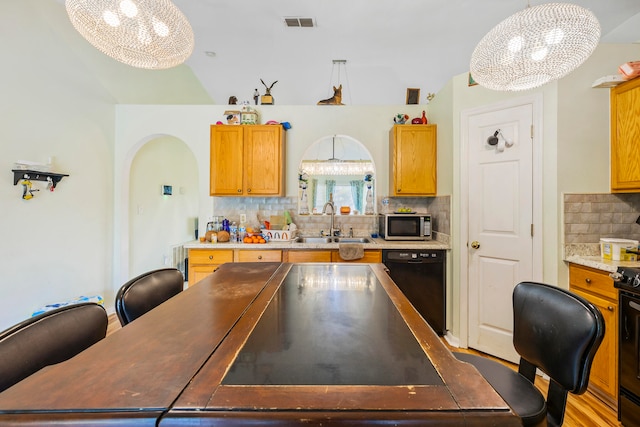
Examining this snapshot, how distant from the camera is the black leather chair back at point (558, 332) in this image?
3.27ft

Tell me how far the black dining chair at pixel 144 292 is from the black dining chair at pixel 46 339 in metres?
0.12

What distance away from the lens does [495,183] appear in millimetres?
2574

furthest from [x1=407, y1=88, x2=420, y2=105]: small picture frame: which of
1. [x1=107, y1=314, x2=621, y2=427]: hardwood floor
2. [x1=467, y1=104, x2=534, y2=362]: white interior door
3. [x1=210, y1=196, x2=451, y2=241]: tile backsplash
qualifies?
[x1=107, y1=314, x2=621, y2=427]: hardwood floor

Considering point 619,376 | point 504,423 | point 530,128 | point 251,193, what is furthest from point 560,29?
point 251,193

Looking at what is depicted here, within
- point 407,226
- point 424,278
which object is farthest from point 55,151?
point 424,278

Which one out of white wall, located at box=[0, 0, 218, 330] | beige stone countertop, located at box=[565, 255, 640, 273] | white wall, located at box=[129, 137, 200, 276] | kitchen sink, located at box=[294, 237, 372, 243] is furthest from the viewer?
white wall, located at box=[129, 137, 200, 276]

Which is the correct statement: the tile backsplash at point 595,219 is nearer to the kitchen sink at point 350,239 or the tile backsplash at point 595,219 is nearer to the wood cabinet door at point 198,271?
the kitchen sink at point 350,239

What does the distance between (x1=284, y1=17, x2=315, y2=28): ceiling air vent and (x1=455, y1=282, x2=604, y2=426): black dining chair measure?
10.4ft

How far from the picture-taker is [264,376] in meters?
0.68

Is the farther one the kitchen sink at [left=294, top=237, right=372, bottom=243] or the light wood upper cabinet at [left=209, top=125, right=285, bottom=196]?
the kitchen sink at [left=294, top=237, right=372, bottom=243]

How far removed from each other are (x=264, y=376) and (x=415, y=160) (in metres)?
3.03

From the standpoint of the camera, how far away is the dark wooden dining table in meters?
0.55

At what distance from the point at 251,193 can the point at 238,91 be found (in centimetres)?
258

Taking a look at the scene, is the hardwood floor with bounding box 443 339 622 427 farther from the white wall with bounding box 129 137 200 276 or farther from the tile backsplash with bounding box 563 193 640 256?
the white wall with bounding box 129 137 200 276
